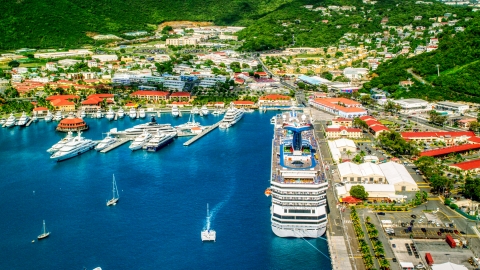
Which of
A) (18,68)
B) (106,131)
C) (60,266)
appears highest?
(18,68)

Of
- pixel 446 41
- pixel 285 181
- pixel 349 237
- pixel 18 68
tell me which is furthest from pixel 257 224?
pixel 18 68

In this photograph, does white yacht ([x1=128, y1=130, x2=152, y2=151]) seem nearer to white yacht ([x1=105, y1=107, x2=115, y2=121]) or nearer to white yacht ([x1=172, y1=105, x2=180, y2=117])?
white yacht ([x1=172, y1=105, x2=180, y2=117])

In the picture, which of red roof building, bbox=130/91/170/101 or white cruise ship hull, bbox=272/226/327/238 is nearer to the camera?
white cruise ship hull, bbox=272/226/327/238

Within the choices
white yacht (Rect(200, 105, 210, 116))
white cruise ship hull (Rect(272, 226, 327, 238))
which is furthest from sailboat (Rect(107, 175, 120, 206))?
white yacht (Rect(200, 105, 210, 116))

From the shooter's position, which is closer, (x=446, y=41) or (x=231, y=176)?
(x=231, y=176)

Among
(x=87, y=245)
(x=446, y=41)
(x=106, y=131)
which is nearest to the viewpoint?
(x=87, y=245)

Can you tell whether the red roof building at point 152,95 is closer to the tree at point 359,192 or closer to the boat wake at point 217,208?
the boat wake at point 217,208

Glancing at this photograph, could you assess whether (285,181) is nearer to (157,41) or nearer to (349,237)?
(349,237)
